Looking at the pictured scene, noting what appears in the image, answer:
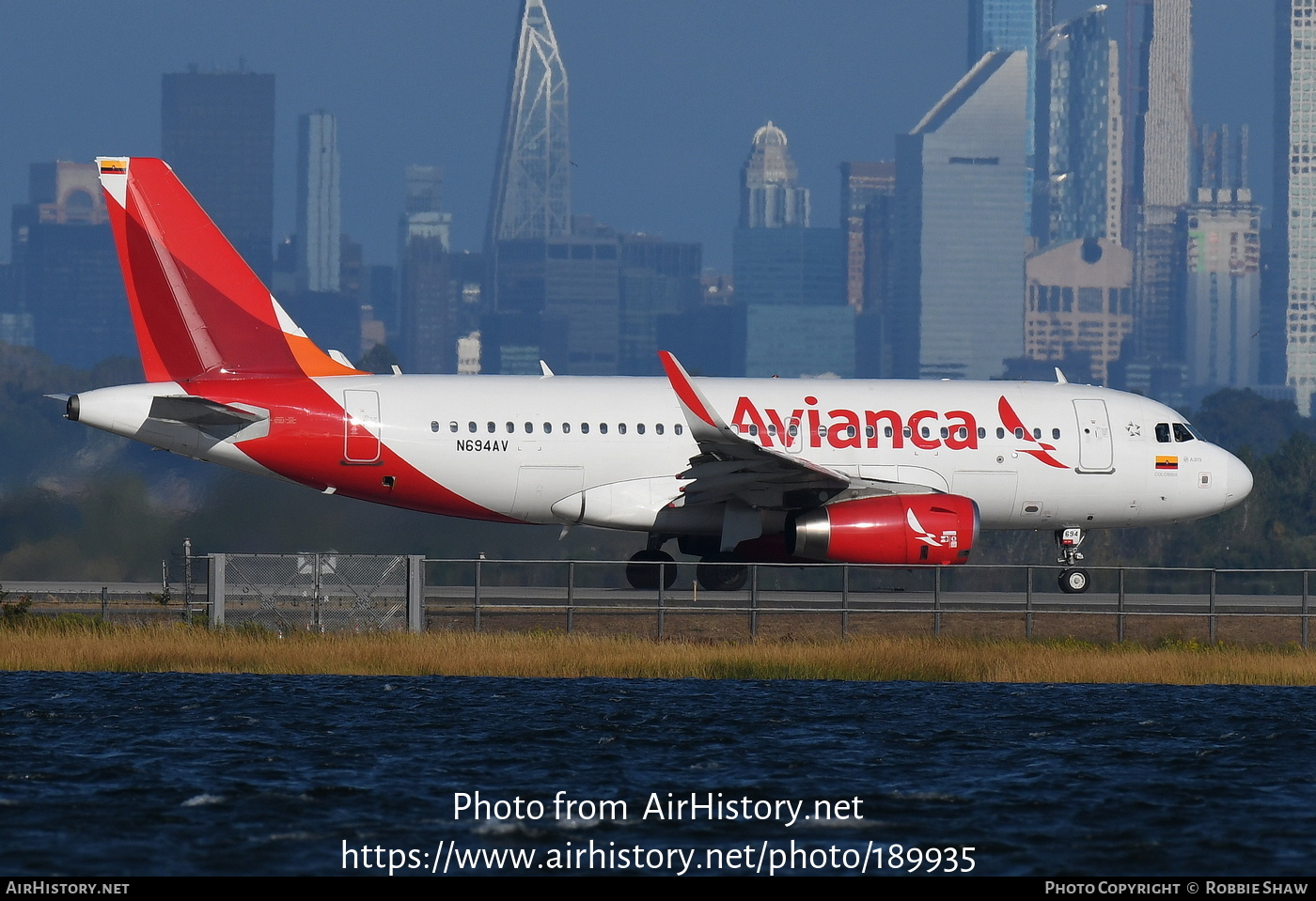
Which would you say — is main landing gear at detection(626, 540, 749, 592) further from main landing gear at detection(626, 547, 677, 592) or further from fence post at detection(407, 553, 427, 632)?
fence post at detection(407, 553, 427, 632)

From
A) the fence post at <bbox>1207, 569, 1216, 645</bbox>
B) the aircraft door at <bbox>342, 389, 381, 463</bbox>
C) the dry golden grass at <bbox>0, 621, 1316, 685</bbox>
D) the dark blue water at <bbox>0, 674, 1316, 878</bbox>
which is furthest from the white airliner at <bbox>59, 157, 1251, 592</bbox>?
the dark blue water at <bbox>0, 674, 1316, 878</bbox>

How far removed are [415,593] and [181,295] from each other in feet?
26.7

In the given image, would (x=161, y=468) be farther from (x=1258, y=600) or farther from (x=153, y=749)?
(x=153, y=749)

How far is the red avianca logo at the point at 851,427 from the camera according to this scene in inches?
1453

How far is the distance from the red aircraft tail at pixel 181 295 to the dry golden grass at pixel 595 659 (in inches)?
268

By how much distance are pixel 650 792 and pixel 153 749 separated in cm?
588

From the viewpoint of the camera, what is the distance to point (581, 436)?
36.4 meters

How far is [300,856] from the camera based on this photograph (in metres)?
17.5

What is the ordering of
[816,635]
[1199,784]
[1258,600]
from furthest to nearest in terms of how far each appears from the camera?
1. [1258,600]
2. [816,635]
3. [1199,784]

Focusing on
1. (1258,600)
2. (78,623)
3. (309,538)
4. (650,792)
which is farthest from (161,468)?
(650,792)

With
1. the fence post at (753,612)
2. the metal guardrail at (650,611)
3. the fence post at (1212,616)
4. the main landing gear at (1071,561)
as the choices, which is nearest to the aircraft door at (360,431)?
the metal guardrail at (650,611)

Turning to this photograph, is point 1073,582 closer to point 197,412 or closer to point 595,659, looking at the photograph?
point 595,659

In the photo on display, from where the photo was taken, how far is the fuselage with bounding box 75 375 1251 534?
3547 cm
